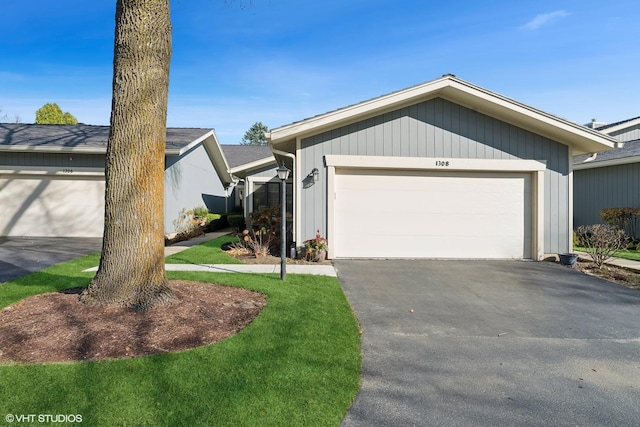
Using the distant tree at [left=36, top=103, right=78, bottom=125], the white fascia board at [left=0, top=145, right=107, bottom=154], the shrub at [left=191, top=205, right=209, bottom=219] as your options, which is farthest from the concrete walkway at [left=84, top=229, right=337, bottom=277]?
the distant tree at [left=36, top=103, right=78, bottom=125]

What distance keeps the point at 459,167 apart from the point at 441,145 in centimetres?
71

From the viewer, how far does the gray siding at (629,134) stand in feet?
51.0

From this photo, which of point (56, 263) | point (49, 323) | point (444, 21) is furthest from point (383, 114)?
point (56, 263)

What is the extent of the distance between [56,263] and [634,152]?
16932 mm

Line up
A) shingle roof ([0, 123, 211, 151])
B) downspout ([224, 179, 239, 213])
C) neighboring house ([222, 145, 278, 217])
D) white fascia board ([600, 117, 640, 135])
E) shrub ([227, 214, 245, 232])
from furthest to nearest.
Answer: downspout ([224, 179, 239, 213])
shrub ([227, 214, 245, 232])
neighboring house ([222, 145, 278, 217])
white fascia board ([600, 117, 640, 135])
shingle roof ([0, 123, 211, 151])

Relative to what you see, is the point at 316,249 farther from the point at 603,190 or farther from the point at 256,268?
the point at 603,190

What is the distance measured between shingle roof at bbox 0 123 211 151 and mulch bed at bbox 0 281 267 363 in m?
8.39

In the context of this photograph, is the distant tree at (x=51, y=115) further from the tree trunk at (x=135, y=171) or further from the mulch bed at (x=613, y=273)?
the mulch bed at (x=613, y=273)

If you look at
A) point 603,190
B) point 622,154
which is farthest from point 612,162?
point 603,190

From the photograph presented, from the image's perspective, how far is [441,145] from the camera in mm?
8734

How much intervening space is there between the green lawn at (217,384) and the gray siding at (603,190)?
42.2ft

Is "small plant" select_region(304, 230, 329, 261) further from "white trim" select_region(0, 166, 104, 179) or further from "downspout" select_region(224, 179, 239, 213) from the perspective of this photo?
"downspout" select_region(224, 179, 239, 213)

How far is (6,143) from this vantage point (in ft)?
38.4

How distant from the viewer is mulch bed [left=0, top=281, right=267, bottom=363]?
3.18 metres
